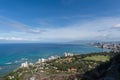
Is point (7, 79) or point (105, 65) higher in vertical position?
point (105, 65)

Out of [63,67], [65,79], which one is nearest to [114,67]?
[65,79]

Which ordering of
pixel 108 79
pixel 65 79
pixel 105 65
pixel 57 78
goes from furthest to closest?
1. pixel 57 78
2. pixel 65 79
3. pixel 105 65
4. pixel 108 79

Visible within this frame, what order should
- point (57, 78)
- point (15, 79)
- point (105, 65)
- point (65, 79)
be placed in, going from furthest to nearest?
point (15, 79)
point (57, 78)
point (65, 79)
point (105, 65)

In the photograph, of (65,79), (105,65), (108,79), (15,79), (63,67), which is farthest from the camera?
(63,67)

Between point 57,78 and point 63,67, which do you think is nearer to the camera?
point 57,78

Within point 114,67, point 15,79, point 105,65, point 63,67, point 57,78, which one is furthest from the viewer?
point 63,67

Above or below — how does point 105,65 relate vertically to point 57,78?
Answer: above

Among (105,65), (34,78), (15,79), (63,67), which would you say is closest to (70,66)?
(63,67)

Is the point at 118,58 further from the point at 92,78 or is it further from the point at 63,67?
the point at 63,67

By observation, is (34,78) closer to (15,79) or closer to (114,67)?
(15,79)

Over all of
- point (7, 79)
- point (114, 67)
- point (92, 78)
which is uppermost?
point (114, 67)
